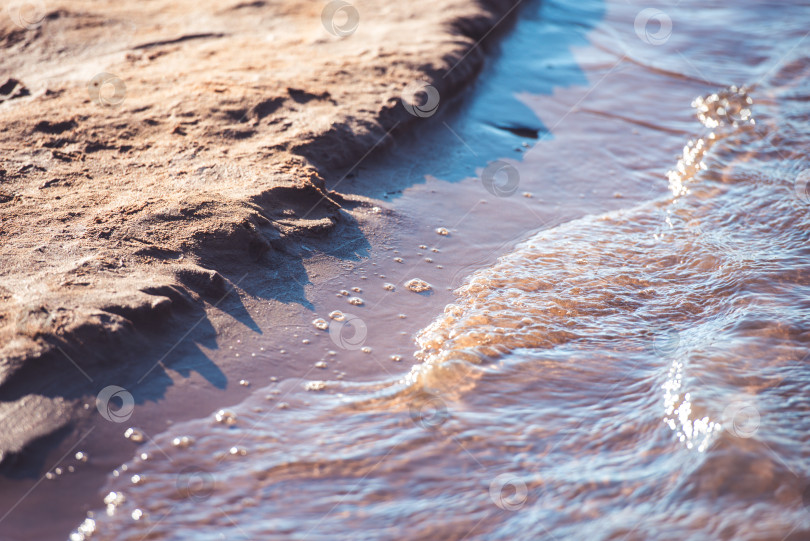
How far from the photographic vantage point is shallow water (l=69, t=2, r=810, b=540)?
89.6 inches

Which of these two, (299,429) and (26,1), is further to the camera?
(26,1)

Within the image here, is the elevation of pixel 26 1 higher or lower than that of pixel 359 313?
higher

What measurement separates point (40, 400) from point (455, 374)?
1.54 m

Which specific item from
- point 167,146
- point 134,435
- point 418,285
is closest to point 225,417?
point 134,435

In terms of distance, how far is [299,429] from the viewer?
2.60m

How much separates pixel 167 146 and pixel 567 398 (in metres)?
2.49

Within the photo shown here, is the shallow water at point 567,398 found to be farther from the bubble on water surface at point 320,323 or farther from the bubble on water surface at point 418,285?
the bubble on water surface at point 320,323

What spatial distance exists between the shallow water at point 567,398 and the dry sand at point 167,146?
45 centimetres

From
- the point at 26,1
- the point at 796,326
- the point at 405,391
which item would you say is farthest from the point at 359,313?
the point at 26,1

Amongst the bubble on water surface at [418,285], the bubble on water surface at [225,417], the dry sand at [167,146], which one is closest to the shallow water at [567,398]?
the bubble on water surface at [225,417]

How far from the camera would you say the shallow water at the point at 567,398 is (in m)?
2.28

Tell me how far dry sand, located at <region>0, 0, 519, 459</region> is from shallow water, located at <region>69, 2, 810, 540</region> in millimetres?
450

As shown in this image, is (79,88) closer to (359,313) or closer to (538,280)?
(359,313)

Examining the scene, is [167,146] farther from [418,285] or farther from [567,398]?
[567,398]
